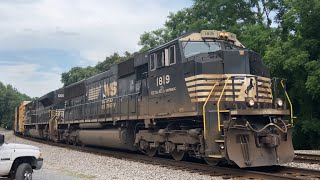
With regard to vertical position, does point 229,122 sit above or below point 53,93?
below

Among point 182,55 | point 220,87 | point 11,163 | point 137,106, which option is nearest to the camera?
point 11,163

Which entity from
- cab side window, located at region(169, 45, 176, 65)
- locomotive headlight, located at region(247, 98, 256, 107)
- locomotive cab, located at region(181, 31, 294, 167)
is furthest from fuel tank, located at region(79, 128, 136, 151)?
locomotive headlight, located at region(247, 98, 256, 107)

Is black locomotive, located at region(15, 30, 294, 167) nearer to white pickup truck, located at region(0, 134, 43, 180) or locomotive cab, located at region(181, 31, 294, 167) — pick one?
locomotive cab, located at region(181, 31, 294, 167)

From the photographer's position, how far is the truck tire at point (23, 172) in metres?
8.18

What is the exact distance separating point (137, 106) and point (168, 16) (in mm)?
24597

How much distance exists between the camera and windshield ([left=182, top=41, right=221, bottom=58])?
11.3 m

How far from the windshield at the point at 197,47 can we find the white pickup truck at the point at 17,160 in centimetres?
523

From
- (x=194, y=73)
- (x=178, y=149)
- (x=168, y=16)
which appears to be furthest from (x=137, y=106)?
(x=168, y=16)

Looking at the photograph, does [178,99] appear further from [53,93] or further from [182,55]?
[53,93]

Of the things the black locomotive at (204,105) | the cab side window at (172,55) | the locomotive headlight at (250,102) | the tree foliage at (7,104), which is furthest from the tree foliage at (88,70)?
the locomotive headlight at (250,102)

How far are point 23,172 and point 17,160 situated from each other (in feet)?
1.13

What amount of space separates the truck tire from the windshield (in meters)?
5.46

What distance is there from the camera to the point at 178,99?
444 inches

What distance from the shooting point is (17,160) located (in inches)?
331
